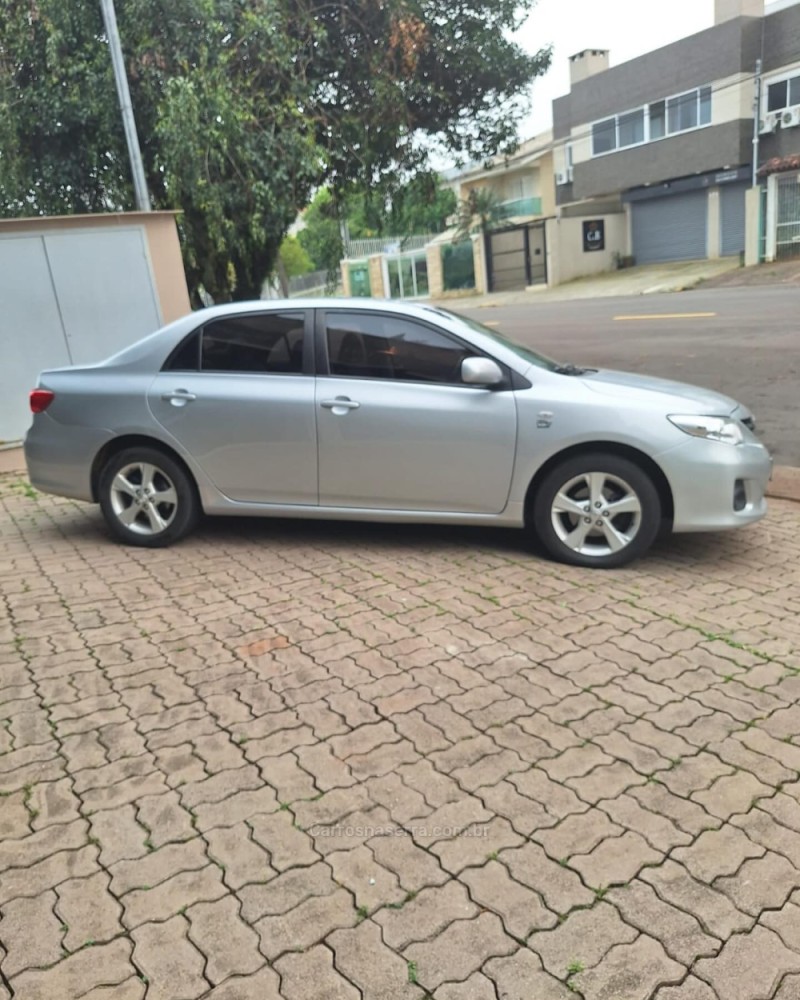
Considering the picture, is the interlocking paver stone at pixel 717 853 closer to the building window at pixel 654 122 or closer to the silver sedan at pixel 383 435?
the silver sedan at pixel 383 435

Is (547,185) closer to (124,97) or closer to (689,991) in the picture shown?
(124,97)

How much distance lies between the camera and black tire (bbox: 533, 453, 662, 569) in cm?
456

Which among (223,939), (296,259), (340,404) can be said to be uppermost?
(296,259)

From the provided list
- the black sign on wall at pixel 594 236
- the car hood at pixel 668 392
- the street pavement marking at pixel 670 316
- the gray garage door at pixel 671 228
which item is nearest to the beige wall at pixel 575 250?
the black sign on wall at pixel 594 236

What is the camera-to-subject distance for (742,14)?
1189 inches

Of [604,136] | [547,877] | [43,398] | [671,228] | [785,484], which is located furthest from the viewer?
[604,136]

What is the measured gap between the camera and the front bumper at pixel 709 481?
4.48 m

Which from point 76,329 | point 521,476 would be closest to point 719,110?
point 76,329

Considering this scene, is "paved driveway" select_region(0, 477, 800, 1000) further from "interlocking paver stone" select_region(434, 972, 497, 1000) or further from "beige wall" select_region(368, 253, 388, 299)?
"beige wall" select_region(368, 253, 388, 299)

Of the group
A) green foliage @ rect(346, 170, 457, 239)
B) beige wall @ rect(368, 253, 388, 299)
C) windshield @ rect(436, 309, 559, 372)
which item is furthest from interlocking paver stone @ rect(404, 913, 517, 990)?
beige wall @ rect(368, 253, 388, 299)

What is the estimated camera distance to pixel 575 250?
125 ft

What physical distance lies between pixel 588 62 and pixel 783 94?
10223 millimetres

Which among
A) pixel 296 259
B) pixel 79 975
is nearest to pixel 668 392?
pixel 79 975

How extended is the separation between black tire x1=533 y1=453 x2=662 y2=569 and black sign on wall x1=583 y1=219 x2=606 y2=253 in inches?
1427
